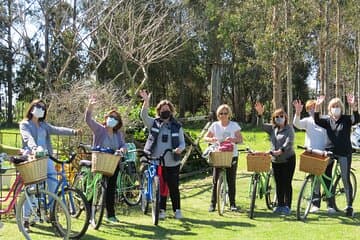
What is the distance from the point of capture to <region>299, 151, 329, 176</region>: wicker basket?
7500mm

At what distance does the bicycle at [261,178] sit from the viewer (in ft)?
25.8

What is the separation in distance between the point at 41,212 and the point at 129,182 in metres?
2.70

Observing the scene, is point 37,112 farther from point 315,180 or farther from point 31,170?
point 315,180

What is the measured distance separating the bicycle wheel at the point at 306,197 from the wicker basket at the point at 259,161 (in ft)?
2.00

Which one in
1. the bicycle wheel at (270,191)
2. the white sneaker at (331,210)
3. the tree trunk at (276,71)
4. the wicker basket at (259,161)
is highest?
the tree trunk at (276,71)

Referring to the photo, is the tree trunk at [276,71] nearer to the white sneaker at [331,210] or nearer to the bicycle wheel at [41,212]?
the white sneaker at [331,210]

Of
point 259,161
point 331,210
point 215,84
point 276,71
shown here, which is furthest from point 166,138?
point 276,71

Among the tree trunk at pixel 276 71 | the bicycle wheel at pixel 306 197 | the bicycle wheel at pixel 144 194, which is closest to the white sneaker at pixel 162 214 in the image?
the bicycle wheel at pixel 144 194

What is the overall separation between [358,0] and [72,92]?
17.8m

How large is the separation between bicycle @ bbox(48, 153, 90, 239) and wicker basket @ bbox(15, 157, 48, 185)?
0.39 meters

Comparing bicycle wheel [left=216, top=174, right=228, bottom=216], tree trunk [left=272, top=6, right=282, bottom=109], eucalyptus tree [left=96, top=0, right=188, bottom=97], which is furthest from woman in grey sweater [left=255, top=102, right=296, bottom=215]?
tree trunk [left=272, top=6, right=282, bottom=109]

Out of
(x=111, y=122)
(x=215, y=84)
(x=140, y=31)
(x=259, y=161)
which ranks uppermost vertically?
(x=140, y=31)

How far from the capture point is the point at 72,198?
6.66 meters

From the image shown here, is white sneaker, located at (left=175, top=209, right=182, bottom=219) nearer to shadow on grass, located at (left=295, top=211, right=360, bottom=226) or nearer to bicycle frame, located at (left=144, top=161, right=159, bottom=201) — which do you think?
bicycle frame, located at (left=144, top=161, right=159, bottom=201)
